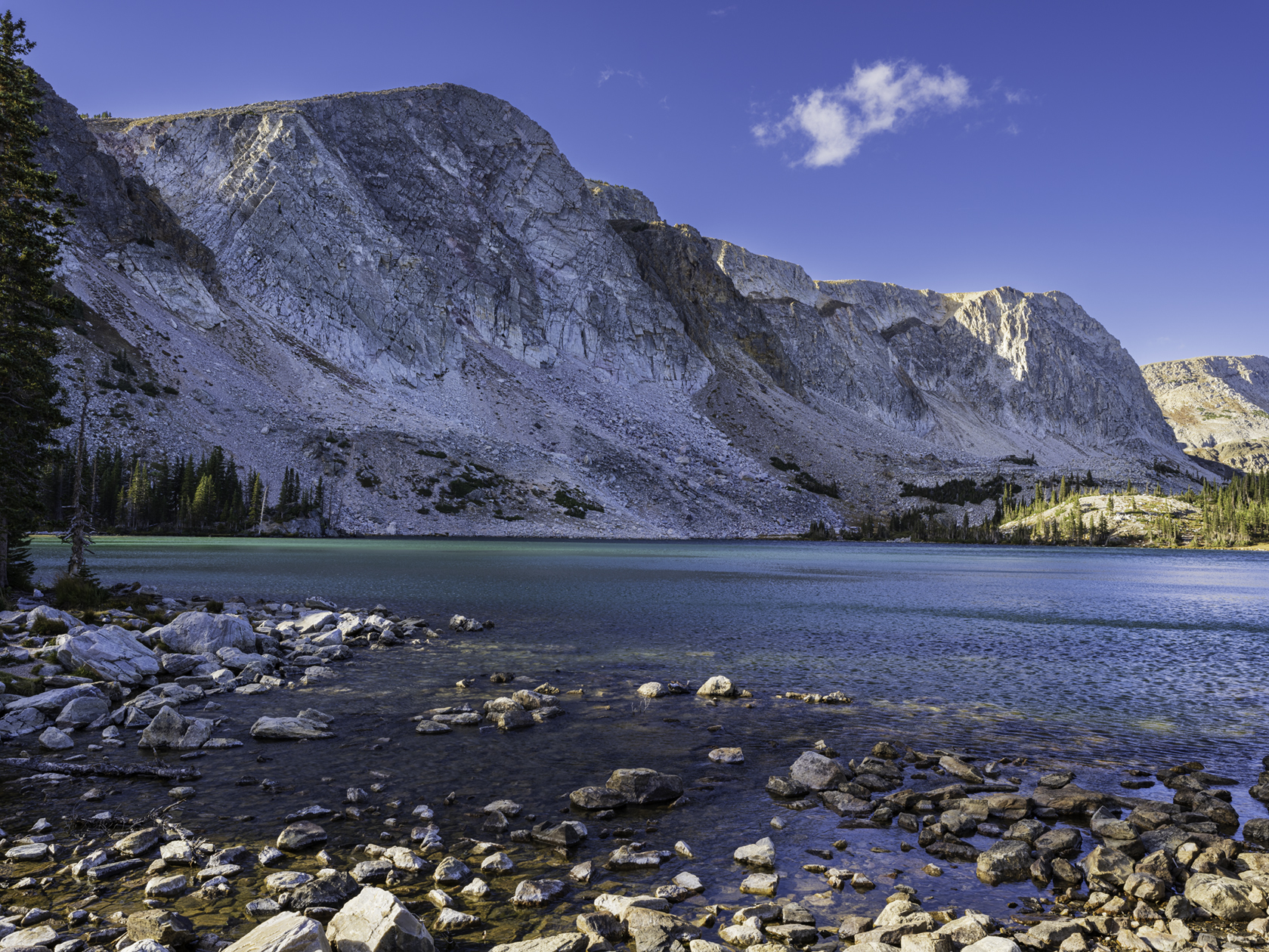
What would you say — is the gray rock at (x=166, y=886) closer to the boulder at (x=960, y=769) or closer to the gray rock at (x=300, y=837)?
the gray rock at (x=300, y=837)

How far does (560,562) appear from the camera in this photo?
8106 cm

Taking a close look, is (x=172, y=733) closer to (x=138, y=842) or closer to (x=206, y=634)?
(x=138, y=842)

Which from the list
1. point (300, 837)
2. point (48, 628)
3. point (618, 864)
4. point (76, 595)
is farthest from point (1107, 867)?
point (76, 595)

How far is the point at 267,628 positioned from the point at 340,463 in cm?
11394

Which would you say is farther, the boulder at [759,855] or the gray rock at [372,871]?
the boulder at [759,855]

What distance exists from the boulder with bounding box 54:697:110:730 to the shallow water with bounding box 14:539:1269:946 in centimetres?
131

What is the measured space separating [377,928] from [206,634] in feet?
69.7

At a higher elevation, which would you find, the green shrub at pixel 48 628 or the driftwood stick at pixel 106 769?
the green shrub at pixel 48 628

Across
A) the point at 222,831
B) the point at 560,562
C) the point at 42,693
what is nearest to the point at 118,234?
the point at 560,562

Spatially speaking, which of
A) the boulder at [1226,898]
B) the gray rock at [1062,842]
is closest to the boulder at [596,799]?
the gray rock at [1062,842]

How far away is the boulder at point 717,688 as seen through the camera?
21.0 m

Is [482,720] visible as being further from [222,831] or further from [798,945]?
[798,945]

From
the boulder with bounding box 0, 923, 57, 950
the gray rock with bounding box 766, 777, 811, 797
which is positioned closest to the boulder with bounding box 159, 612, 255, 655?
the boulder with bounding box 0, 923, 57, 950

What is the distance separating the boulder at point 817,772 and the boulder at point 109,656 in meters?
18.6
